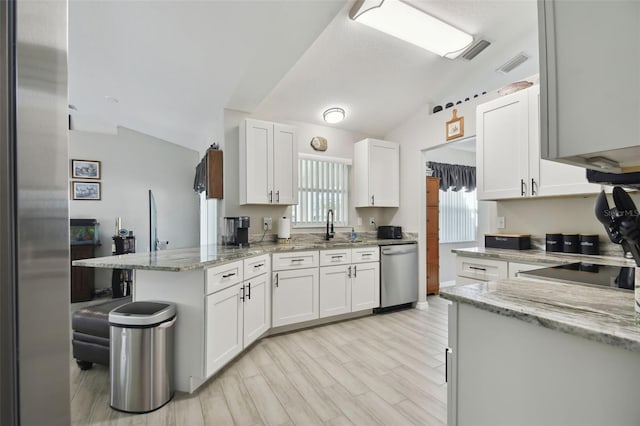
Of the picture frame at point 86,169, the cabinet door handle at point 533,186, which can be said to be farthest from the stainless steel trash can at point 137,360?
the picture frame at point 86,169

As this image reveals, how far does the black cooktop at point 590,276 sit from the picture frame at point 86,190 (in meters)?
5.88

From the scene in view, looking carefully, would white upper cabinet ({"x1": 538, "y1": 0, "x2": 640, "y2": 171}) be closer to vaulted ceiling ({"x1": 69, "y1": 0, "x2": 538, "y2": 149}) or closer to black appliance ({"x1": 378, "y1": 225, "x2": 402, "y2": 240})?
vaulted ceiling ({"x1": 69, "y1": 0, "x2": 538, "y2": 149})

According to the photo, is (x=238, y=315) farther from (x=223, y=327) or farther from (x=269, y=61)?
(x=269, y=61)

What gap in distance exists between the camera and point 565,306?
0.90m

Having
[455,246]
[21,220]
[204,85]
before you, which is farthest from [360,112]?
[21,220]

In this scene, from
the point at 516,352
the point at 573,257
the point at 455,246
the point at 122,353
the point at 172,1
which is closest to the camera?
the point at 516,352

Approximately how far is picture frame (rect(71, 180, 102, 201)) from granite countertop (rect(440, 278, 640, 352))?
18.7 ft

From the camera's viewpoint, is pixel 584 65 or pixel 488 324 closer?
pixel 584 65

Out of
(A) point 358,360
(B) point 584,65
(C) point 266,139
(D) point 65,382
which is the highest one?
(C) point 266,139

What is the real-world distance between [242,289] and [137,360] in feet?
2.86

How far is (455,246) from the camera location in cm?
565

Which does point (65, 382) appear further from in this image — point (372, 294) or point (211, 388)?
point (372, 294)

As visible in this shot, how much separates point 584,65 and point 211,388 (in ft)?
8.29

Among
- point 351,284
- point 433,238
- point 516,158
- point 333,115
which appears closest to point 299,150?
point 333,115
